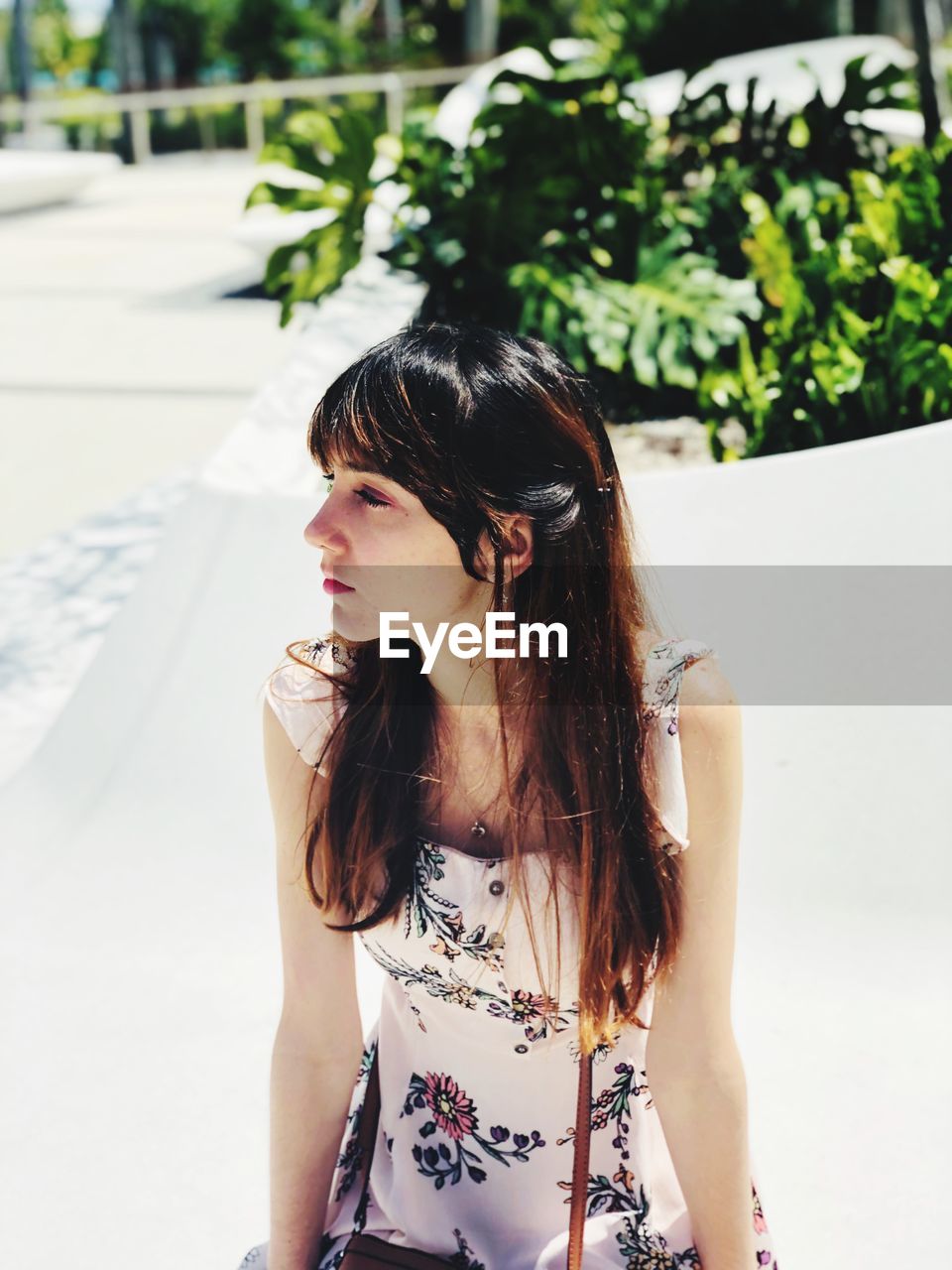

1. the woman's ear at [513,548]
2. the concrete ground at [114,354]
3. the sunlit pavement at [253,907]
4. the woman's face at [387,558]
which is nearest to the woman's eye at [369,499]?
the woman's face at [387,558]

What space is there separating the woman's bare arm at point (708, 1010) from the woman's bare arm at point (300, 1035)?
1.16 feet

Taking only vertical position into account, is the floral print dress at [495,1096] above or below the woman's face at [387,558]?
below

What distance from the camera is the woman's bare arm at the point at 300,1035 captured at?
1.50 m

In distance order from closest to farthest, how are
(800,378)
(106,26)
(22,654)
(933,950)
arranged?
1. (933,950)
2. (800,378)
3. (22,654)
4. (106,26)

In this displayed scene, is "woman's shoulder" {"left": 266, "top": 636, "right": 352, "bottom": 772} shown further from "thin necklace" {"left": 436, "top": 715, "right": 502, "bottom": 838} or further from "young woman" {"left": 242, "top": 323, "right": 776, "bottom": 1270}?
"thin necklace" {"left": 436, "top": 715, "right": 502, "bottom": 838}

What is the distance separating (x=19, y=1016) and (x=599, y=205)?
11.0 feet

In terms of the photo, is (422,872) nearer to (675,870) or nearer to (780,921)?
(675,870)

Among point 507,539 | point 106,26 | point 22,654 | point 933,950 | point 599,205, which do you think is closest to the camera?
point 507,539

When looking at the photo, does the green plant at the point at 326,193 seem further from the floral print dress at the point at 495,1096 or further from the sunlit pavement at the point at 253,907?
the floral print dress at the point at 495,1096

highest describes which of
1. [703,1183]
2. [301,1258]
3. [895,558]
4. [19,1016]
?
[895,558]

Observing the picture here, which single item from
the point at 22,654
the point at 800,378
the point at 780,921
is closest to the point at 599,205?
the point at 800,378

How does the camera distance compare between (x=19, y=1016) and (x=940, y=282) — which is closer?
(x=19, y=1016)

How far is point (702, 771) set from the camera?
1394mm

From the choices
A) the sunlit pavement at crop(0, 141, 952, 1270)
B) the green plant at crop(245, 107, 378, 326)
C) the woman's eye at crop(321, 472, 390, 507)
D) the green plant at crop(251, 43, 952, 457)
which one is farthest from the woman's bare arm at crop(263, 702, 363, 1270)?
the green plant at crop(245, 107, 378, 326)
